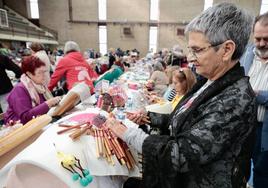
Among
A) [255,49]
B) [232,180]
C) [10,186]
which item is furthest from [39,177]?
[255,49]

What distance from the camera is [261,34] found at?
1352mm

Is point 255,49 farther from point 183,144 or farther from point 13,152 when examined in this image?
point 13,152

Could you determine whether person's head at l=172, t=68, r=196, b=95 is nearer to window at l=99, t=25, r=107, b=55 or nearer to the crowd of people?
the crowd of people

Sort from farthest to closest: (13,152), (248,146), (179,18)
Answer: (179,18) → (13,152) → (248,146)

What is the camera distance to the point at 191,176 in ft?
2.64

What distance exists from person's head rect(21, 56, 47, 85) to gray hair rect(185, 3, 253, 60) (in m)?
1.47

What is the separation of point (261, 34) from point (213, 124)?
3.16ft

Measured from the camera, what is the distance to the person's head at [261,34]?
1339 mm

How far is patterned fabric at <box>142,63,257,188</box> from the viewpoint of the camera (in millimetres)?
714

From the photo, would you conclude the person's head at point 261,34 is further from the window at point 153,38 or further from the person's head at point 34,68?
the window at point 153,38

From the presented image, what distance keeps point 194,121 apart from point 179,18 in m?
13.0

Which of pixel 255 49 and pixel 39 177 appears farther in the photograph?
pixel 255 49

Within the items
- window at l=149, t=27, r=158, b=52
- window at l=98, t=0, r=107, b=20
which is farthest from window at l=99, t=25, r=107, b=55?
window at l=149, t=27, r=158, b=52

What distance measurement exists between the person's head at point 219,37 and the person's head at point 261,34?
26.6 inches
